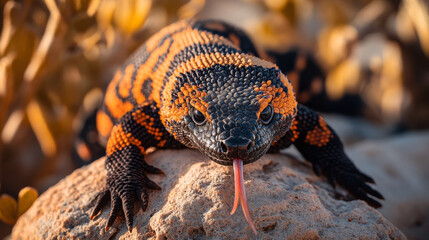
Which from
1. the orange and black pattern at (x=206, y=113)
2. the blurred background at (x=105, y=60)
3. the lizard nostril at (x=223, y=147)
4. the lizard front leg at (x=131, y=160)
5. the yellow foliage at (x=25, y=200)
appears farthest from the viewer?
the blurred background at (x=105, y=60)

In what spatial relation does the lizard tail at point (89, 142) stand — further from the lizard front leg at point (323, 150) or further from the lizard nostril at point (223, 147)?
the lizard nostril at point (223, 147)

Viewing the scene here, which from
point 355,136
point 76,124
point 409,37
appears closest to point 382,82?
point 409,37

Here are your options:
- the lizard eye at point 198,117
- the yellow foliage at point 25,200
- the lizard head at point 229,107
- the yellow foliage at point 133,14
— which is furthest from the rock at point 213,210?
the yellow foliage at point 133,14

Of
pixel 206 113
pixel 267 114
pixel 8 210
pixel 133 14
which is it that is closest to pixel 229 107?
pixel 206 113

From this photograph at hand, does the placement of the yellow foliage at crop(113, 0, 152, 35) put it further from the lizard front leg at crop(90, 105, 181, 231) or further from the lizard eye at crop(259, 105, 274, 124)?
the lizard eye at crop(259, 105, 274, 124)

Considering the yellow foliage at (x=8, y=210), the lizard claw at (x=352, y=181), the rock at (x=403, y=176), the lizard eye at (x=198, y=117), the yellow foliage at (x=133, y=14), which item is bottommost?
the rock at (x=403, y=176)

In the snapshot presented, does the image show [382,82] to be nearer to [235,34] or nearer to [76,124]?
[235,34]
